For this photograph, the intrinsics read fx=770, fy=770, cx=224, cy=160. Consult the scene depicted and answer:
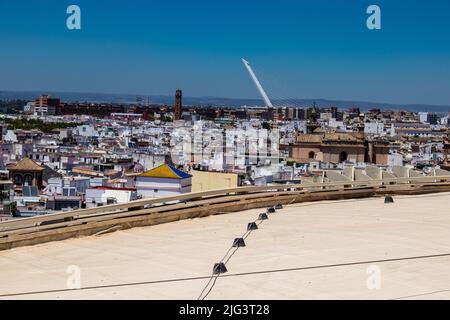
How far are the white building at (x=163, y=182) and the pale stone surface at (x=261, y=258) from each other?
10568 mm

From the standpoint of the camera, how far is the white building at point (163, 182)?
594 inches

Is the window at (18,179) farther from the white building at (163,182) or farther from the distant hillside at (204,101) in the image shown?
the distant hillside at (204,101)

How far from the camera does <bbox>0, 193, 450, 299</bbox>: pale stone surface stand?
2.67 meters

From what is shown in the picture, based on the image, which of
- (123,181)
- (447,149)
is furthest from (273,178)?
(447,149)

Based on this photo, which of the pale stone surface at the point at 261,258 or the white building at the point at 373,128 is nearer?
the pale stone surface at the point at 261,258

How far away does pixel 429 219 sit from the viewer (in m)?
4.20

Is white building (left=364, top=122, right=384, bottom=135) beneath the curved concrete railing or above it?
beneath

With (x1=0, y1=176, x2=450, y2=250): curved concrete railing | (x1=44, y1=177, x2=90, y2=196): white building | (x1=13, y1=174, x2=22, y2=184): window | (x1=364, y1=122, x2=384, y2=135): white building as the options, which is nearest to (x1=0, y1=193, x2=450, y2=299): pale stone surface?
(x1=0, y1=176, x2=450, y2=250): curved concrete railing

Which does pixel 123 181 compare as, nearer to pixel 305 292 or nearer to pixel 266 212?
pixel 266 212

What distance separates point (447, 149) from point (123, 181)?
23155mm

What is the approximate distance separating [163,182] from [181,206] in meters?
11.4

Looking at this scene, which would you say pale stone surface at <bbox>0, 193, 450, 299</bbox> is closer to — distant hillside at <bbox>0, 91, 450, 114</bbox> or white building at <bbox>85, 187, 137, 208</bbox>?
white building at <bbox>85, 187, 137, 208</bbox>

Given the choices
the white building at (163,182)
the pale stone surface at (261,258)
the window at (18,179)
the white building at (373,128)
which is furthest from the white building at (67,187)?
the white building at (373,128)

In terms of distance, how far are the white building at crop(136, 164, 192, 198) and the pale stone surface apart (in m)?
10.6
